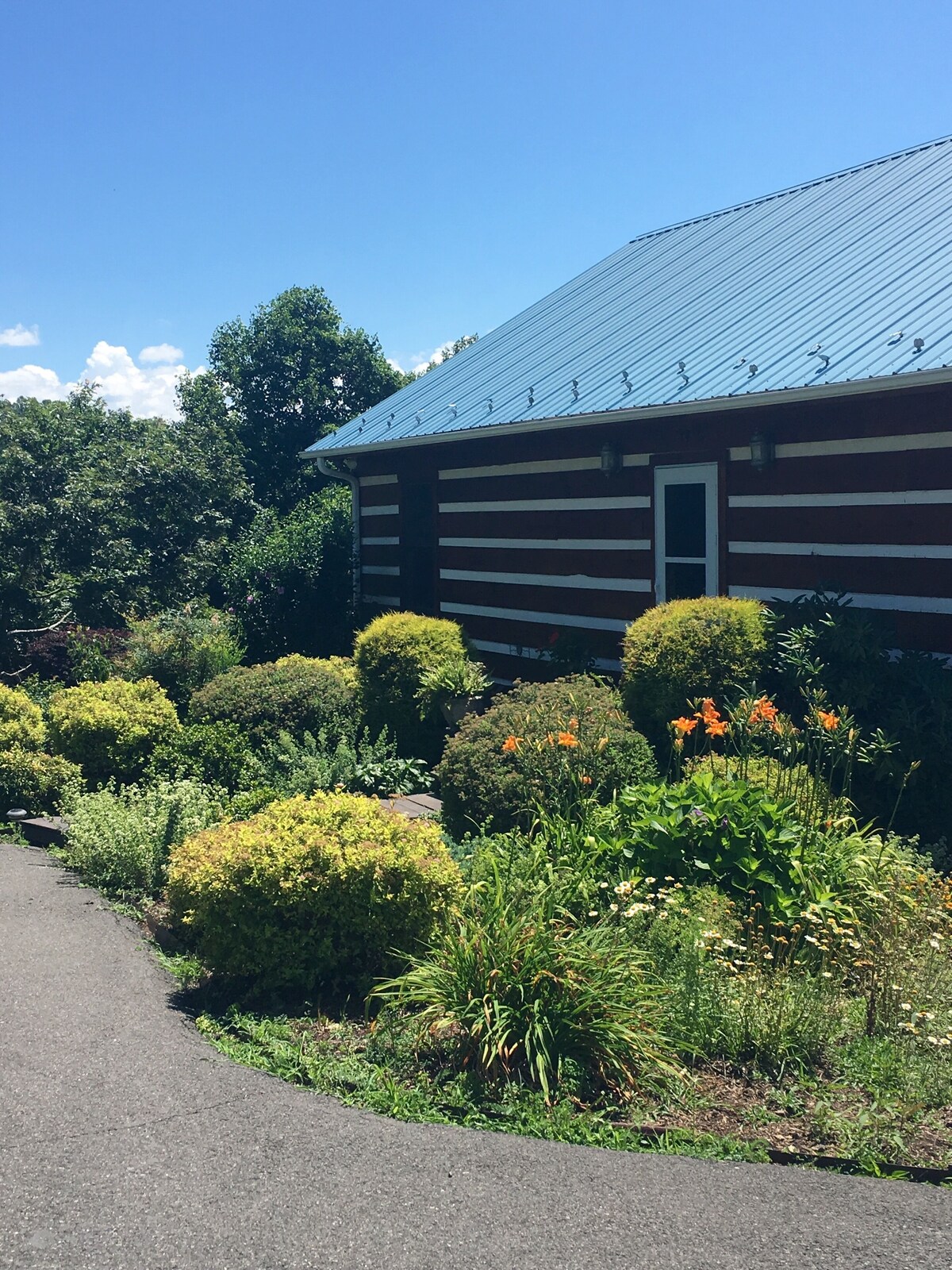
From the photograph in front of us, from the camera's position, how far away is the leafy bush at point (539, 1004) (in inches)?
175

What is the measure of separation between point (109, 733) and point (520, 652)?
16.4ft

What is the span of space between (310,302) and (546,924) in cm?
3682

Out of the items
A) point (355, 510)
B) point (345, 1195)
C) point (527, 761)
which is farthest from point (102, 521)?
point (345, 1195)

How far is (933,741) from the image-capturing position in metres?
7.48

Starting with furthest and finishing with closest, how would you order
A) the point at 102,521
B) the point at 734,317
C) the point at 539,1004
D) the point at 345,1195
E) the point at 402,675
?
the point at 102,521, the point at 734,317, the point at 402,675, the point at 539,1004, the point at 345,1195

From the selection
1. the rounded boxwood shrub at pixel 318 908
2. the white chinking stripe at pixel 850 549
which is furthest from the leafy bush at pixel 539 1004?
the white chinking stripe at pixel 850 549

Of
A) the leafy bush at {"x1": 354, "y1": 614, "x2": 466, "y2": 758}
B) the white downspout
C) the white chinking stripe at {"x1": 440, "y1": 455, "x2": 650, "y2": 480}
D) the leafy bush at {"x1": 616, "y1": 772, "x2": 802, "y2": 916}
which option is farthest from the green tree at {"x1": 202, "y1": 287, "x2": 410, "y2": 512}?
the leafy bush at {"x1": 616, "y1": 772, "x2": 802, "y2": 916}

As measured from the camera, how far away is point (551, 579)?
1280 cm

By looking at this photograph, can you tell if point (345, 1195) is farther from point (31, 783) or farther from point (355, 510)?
point (355, 510)

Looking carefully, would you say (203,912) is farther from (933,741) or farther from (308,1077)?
(933,741)

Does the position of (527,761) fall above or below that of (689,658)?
below

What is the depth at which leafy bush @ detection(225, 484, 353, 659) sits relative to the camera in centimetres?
1622

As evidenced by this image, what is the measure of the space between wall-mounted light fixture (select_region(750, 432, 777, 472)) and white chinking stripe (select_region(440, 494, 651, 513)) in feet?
5.18

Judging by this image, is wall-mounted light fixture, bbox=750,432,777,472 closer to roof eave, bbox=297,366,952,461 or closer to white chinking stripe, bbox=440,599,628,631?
roof eave, bbox=297,366,952,461
